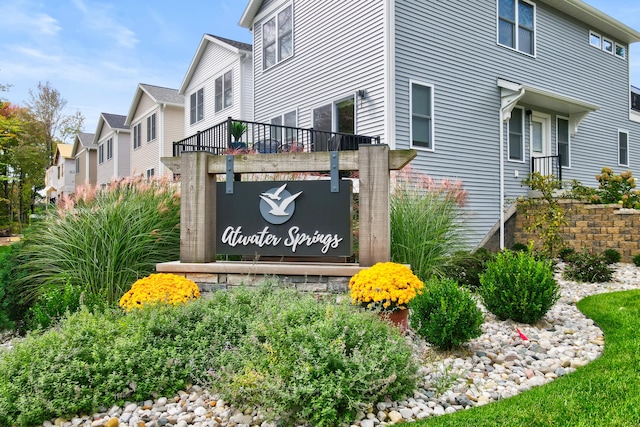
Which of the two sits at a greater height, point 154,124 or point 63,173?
point 154,124

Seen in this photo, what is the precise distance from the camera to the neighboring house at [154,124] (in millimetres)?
21016

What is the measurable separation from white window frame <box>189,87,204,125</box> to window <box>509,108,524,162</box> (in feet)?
36.3

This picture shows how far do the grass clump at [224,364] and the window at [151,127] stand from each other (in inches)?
784

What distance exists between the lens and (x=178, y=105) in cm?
2105

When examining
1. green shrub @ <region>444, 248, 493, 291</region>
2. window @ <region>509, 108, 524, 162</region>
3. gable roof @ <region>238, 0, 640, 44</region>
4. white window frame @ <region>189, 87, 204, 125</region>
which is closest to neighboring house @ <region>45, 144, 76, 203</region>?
white window frame @ <region>189, 87, 204, 125</region>

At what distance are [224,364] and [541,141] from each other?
12395 millimetres

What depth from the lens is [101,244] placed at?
5281 mm

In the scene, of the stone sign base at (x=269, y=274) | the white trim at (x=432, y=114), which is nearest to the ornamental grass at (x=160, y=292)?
the stone sign base at (x=269, y=274)

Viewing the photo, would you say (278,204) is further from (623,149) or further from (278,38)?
(623,149)

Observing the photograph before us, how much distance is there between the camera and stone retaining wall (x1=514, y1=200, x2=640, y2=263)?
9.57 metres

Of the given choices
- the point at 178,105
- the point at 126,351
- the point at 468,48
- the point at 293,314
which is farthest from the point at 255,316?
the point at 178,105

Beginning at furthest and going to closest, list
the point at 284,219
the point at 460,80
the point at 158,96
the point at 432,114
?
1. the point at 158,96
2. the point at 460,80
3. the point at 432,114
4. the point at 284,219

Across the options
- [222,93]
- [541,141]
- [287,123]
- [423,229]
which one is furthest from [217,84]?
[423,229]

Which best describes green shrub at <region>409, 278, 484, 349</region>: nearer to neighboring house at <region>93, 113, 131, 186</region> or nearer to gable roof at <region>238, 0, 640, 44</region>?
gable roof at <region>238, 0, 640, 44</region>
